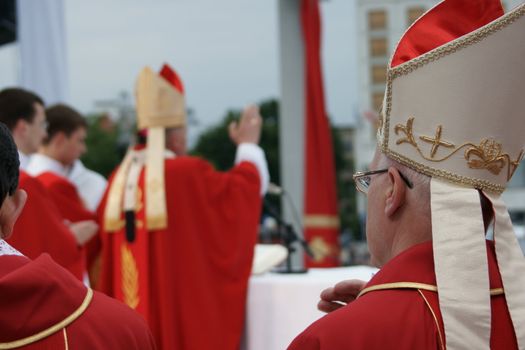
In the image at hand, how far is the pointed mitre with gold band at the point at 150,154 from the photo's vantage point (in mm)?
4973

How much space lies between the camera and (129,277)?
515 centimetres

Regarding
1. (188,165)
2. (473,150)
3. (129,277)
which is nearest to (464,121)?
(473,150)

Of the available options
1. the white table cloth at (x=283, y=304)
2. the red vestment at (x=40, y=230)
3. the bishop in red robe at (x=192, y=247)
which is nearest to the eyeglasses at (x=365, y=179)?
the white table cloth at (x=283, y=304)

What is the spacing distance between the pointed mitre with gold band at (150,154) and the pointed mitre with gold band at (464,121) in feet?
10.9

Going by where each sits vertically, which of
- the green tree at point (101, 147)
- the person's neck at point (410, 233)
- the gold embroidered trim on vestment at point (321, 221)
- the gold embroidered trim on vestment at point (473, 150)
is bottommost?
the green tree at point (101, 147)

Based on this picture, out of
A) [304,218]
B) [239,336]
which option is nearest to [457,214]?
[239,336]

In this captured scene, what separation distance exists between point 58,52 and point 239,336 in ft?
9.47

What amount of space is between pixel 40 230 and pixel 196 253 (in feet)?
3.91

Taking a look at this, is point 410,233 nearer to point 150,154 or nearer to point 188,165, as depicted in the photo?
point 188,165

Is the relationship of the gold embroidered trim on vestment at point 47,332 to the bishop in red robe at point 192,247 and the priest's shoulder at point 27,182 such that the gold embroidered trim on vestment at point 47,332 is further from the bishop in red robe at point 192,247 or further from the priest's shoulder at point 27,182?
the bishop in red robe at point 192,247

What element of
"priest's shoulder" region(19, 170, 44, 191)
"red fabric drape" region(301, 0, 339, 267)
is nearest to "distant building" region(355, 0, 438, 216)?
"red fabric drape" region(301, 0, 339, 267)

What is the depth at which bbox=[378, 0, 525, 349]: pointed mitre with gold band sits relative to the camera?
1.64 metres

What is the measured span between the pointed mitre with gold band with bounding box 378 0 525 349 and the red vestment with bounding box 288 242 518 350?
0.11 ft

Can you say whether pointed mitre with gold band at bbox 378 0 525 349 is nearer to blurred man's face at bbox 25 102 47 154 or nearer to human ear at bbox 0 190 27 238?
human ear at bbox 0 190 27 238
